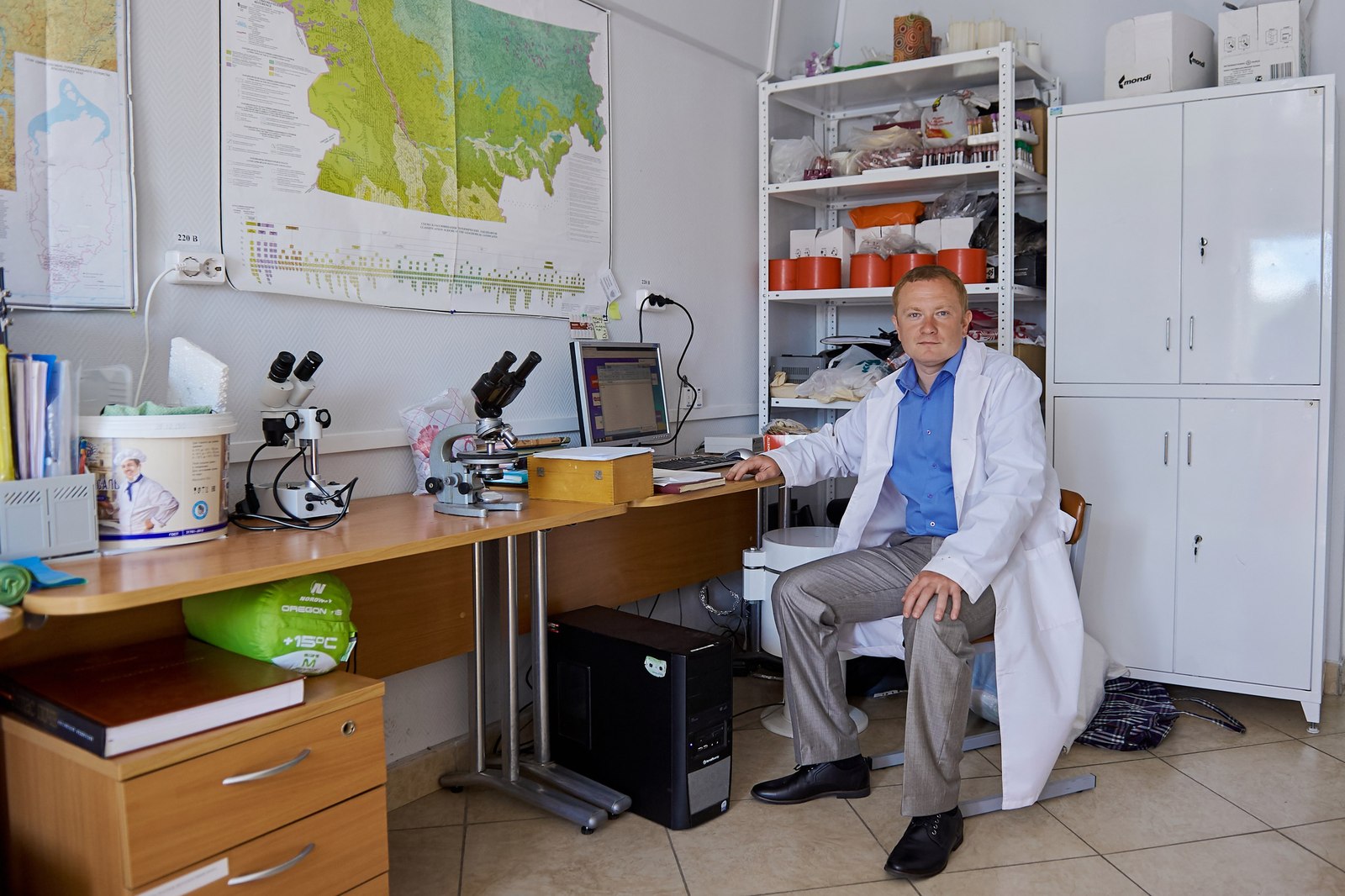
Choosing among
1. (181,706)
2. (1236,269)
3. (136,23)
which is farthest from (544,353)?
(1236,269)

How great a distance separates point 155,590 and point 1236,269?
300cm

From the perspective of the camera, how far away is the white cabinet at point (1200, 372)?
9.84 ft

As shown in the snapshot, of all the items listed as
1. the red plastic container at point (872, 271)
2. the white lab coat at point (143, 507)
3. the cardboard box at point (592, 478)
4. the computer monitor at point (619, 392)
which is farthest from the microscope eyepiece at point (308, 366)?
the red plastic container at point (872, 271)

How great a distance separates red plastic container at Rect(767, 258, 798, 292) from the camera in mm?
3715

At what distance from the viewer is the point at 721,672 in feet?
8.00

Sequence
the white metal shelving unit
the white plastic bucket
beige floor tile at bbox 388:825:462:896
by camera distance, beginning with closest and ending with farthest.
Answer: the white plastic bucket, beige floor tile at bbox 388:825:462:896, the white metal shelving unit

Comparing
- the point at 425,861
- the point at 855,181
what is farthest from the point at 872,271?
the point at 425,861

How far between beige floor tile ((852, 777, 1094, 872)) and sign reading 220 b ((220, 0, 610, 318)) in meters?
1.60

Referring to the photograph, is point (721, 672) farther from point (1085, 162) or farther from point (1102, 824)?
point (1085, 162)

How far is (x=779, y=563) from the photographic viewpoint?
298 cm

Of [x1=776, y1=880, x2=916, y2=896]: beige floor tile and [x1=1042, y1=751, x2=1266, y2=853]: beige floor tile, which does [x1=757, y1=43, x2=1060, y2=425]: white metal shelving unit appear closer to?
[x1=1042, y1=751, x2=1266, y2=853]: beige floor tile

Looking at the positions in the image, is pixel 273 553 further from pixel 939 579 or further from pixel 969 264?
pixel 969 264

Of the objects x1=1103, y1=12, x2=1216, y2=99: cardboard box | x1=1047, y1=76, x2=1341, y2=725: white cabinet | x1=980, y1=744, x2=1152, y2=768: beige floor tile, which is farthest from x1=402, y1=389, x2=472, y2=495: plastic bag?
x1=1103, y1=12, x2=1216, y2=99: cardboard box

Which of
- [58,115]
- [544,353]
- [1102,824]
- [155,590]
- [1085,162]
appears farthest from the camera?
[1085,162]
